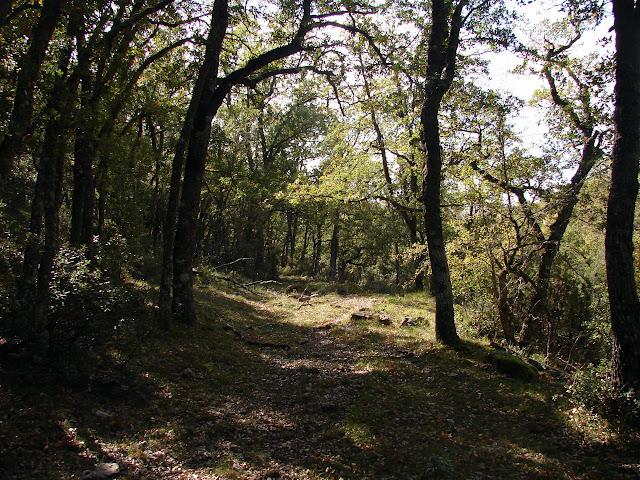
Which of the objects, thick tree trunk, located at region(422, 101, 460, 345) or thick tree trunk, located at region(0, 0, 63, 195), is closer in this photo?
thick tree trunk, located at region(0, 0, 63, 195)

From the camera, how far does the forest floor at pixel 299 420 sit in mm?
4320

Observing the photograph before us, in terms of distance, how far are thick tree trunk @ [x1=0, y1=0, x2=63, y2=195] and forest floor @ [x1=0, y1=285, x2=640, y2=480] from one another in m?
2.89

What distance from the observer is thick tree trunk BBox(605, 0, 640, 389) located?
5605 mm

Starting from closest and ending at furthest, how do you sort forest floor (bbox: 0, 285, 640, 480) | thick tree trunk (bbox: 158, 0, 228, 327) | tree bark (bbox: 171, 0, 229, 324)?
forest floor (bbox: 0, 285, 640, 480) → thick tree trunk (bbox: 158, 0, 228, 327) → tree bark (bbox: 171, 0, 229, 324)

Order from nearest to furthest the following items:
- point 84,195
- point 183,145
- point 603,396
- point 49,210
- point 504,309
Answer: point 603,396 < point 49,210 < point 183,145 < point 504,309 < point 84,195

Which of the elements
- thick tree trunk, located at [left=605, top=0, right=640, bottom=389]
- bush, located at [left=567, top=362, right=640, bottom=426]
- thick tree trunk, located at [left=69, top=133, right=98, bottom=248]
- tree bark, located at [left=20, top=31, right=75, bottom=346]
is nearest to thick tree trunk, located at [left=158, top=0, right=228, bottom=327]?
tree bark, located at [left=20, top=31, right=75, bottom=346]

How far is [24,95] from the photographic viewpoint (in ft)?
16.9

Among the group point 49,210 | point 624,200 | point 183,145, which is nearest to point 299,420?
point 49,210

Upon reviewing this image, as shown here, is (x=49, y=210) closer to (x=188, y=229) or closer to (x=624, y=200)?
(x=188, y=229)

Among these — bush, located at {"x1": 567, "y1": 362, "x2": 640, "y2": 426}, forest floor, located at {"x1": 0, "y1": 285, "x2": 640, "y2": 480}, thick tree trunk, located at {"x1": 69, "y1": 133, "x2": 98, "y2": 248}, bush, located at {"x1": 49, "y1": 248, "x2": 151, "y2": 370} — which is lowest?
forest floor, located at {"x1": 0, "y1": 285, "x2": 640, "y2": 480}

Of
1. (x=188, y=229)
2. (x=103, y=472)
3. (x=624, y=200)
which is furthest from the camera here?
(x=188, y=229)

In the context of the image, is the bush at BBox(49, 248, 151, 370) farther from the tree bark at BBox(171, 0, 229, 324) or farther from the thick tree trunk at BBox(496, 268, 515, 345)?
the thick tree trunk at BBox(496, 268, 515, 345)

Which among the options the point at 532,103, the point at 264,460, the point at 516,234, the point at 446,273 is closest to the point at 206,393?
the point at 264,460

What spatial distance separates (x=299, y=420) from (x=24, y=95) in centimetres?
590
